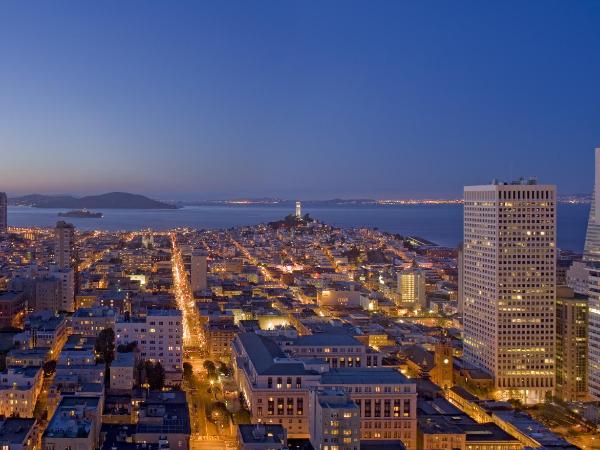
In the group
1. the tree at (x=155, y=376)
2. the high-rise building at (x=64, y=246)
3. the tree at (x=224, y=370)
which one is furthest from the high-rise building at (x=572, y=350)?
the high-rise building at (x=64, y=246)

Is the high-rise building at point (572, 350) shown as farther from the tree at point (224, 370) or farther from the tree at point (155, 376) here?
the tree at point (155, 376)

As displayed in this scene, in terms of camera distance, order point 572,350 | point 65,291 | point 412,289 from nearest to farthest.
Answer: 1. point 572,350
2. point 65,291
3. point 412,289

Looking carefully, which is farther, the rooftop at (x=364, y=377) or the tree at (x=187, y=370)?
the tree at (x=187, y=370)

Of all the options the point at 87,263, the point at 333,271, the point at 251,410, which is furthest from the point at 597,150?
the point at 87,263

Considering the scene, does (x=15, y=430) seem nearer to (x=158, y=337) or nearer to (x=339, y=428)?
(x=339, y=428)

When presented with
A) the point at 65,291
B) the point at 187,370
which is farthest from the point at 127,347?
the point at 65,291

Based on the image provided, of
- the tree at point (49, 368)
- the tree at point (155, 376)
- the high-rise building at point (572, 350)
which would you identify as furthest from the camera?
the tree at point (49, 368)

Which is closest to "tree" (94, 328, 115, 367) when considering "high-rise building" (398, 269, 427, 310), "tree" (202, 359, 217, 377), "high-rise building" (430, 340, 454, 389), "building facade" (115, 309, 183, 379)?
"building facade" (115, 309, 183, 379)
